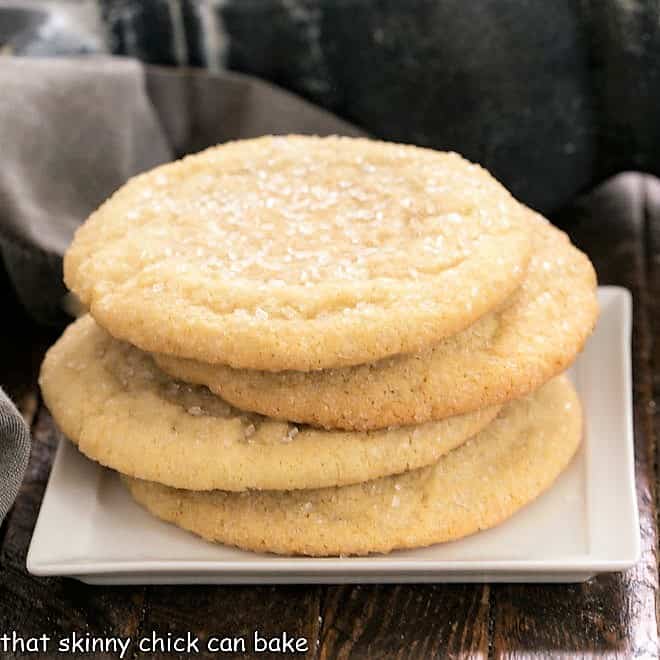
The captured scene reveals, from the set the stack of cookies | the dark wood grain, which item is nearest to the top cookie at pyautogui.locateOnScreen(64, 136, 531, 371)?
the stack of cookies

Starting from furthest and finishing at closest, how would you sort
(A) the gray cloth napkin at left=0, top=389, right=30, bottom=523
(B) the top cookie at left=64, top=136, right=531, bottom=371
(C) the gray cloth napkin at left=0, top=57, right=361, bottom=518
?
(C) the gray cloth napkin at left=0, top=57, right=361, bottom=518, (A) the gray cloth napkin at left=0, top=389, right=30, bottom=523, (B) the top cookie at left=64, top=136, right=531, bottom=371

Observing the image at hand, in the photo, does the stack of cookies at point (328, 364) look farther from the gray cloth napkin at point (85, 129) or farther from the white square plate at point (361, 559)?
the gray cloth napkin at point (85, 129)

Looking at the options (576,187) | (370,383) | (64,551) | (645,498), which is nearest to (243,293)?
(370,383)

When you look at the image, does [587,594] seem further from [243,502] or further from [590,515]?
[243,502]

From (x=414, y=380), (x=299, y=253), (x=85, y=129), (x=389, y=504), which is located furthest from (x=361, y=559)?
(x=85, y=129)

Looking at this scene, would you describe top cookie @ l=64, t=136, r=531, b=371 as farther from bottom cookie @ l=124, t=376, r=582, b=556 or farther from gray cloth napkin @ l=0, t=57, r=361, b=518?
gray cloth napkin @ l=0, t=57, r=361, b=518

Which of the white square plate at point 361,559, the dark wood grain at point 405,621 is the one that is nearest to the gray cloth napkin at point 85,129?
the white square plate at point 361,559

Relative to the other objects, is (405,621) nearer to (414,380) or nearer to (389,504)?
A: (389,504)
